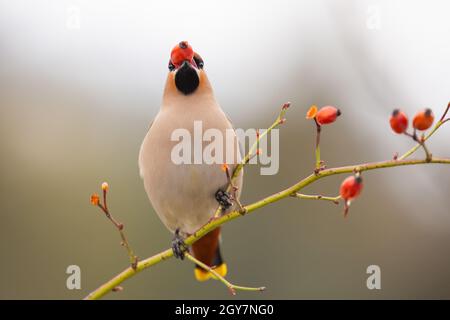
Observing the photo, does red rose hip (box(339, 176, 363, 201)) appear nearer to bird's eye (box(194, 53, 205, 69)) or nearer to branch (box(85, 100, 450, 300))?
branch (box(85, 100, 450, 300))

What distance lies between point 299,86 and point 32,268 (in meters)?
4.53

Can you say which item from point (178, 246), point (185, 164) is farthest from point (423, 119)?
point (178, 246)

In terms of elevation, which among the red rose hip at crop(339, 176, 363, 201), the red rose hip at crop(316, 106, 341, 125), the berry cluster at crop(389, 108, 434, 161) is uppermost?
the red rose hip at crop(316, 106, 341, 125)

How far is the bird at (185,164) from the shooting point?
2.71 m

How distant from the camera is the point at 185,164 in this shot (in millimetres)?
2711

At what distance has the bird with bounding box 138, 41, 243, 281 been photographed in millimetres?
2715

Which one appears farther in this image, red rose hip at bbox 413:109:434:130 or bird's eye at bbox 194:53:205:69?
bird's eye at bbox 194:53:205:69

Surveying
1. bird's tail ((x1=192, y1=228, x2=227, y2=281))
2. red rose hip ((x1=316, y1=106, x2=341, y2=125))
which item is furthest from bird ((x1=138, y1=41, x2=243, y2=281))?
red rose hip ((x1=316, y1=106, x2=341, y2=125))

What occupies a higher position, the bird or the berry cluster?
the bird

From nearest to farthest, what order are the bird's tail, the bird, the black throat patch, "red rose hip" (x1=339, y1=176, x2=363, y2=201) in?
"red rose hip" (x1=339, y1=176, x2=363, y2=201) → the bird → the black throat patch → the bird's tail

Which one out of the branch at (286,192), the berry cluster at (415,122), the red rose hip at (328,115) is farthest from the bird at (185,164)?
the berry cluster at (415,122)

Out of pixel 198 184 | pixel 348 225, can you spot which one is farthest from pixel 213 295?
pixel 198 184

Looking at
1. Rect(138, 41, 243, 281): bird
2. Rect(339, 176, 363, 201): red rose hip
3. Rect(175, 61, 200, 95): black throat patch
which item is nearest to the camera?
Rect(339, 176, 363, 201): red rose hip

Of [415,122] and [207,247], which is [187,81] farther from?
[415,122]
